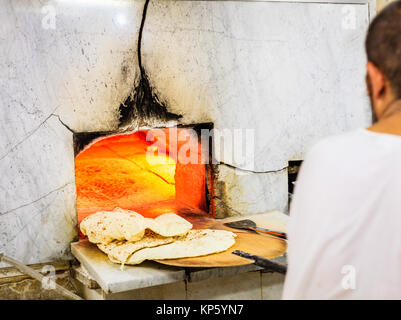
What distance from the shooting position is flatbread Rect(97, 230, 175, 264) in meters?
2.28

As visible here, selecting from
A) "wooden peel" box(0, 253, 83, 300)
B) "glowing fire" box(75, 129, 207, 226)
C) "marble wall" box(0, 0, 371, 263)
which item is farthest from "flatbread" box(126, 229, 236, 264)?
"glowing fire" box(75, 129, 207, 226)

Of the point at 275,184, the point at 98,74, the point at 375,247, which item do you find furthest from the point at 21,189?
the point at 375,247

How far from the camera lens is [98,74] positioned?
2.70m

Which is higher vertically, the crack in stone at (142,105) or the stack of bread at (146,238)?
the crack in stone at (142,105)

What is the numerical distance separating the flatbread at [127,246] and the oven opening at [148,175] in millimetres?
701

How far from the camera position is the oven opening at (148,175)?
323 cm

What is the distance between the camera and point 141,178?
157 inches

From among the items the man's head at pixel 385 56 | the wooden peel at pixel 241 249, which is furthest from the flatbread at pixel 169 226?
the man's head at pixel 385 56

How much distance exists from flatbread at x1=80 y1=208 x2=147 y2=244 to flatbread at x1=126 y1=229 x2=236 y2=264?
12cm

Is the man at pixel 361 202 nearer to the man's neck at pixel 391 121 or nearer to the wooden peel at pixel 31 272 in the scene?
the man's neck at pixel 391 121

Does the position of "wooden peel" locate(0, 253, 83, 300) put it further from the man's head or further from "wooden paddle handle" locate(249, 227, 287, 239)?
the man's head

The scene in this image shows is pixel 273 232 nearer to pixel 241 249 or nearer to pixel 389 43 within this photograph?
pixel 241 249

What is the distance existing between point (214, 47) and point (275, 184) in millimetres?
1071

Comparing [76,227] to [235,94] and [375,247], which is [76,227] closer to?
[235,94]
